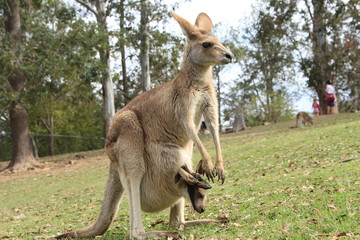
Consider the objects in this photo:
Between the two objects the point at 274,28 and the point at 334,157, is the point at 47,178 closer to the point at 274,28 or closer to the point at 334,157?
the point at 334,157

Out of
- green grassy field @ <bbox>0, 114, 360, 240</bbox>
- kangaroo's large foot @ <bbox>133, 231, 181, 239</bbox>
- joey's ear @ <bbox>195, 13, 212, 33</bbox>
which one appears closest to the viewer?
green grassy field @ <bbox>0, 114, 360, 240</bbox>

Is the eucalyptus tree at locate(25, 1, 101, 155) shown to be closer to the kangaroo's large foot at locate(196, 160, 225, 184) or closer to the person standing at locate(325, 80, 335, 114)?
the person standing at locate(325, 80, 335, 114)

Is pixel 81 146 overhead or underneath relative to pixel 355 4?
underneath

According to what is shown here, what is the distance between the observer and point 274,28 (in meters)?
25.3

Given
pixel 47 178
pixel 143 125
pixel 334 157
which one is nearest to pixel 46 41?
pixel 47 178

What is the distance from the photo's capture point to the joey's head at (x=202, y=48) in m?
4.01

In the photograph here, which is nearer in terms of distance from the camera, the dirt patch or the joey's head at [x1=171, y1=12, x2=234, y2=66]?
the joey's head at [x1=171, y1=12, x2=234, y2=66]

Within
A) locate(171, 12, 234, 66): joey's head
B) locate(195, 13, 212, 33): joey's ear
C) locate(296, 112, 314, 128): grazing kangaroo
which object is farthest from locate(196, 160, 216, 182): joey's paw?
locate(296, 112, 314, 128): grazing kangaroo

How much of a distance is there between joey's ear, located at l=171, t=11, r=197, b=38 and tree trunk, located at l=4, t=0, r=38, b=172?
15.2 metres

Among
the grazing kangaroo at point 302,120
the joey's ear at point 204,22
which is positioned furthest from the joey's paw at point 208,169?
the grazing kangaroo at point 302,120

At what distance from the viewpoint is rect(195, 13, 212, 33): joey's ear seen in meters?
4.45

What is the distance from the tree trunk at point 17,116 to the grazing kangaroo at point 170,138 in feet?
49.6

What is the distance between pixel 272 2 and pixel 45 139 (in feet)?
69.2

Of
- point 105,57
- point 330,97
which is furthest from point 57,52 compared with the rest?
point 330,97
